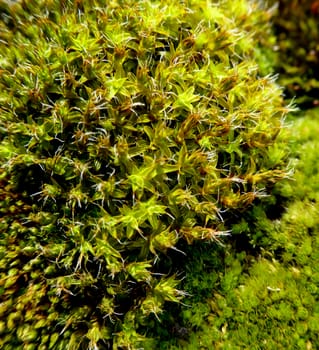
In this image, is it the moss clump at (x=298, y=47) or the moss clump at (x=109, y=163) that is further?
the moss clump at (x=298, y=47)

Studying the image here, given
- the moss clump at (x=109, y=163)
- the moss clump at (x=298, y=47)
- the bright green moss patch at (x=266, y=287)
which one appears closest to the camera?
the moss clump at (x=109, y=163)

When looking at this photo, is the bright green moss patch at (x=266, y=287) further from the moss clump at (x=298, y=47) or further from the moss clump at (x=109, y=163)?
the moss clump at (x=298, y=47)

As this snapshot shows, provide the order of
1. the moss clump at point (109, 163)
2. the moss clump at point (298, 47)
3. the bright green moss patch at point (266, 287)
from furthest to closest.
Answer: the moss clump at point (298, 47), the bright green moss patch at point (266, 287), the moss clump at point (109, 163)

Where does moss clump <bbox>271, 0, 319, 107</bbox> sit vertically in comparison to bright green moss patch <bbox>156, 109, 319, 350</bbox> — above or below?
above

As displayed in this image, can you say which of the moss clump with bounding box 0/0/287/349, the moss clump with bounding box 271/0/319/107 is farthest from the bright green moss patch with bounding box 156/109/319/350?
the moss clump with bounding box 271/0/319/107

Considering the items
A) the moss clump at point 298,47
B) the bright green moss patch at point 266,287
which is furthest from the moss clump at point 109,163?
the moss clump at point 298,47

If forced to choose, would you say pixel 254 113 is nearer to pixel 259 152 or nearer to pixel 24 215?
pixel 259 152

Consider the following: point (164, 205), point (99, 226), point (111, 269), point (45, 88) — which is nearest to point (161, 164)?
point (164, 205)

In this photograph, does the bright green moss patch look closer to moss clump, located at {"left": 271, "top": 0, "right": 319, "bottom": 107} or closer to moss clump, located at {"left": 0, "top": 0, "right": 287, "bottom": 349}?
moss clump, located at {"left": 0, "top": 0, "right": 287, "bottom": 349}
